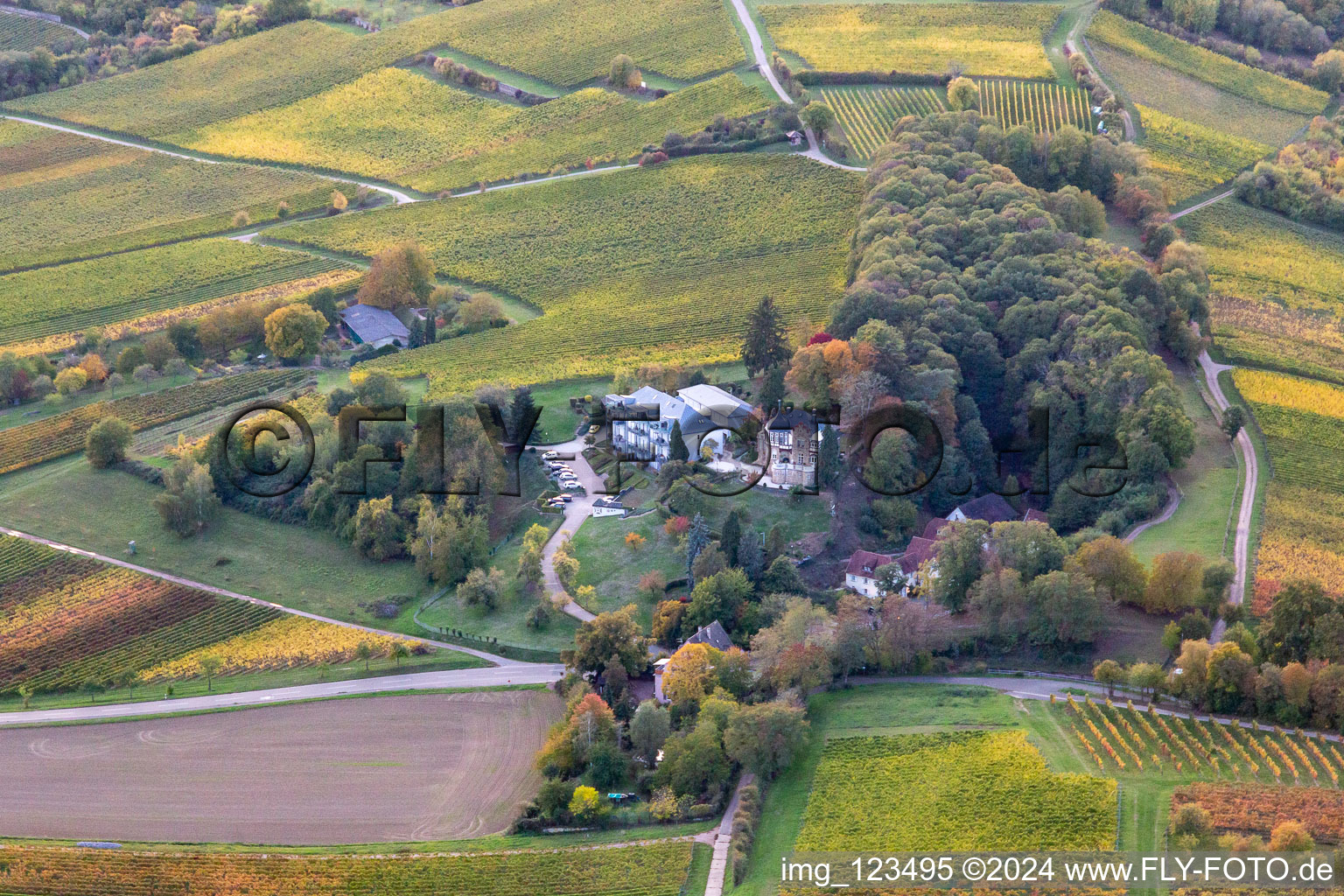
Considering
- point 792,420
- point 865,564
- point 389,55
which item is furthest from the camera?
point 389,55

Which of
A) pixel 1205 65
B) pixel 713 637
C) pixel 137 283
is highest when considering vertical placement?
pixel 1205 65

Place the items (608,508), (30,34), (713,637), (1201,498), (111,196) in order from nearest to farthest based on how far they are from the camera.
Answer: (713,637)
(1201,498)
(608,508)
(111,196)
(30,34)

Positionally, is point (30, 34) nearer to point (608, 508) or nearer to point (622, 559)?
point (608, 508)

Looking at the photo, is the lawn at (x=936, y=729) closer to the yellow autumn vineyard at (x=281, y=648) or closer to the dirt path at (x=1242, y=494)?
the dirt path at (x=1242, y=494)

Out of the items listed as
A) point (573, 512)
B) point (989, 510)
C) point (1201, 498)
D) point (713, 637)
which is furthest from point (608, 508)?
point (1201, 498)

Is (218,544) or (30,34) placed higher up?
(30,34)

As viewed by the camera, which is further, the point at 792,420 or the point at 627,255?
the point at 627,255

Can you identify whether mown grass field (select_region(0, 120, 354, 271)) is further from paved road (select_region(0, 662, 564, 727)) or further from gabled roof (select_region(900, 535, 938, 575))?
gabled roof (select_region(900, 535, 938, 575))
